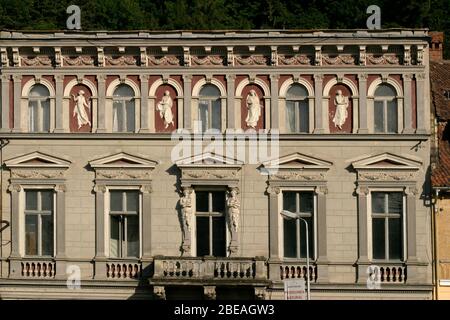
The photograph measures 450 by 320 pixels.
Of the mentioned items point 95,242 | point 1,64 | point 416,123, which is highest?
point 1,64

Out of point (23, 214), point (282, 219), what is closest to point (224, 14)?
point (23, 214)

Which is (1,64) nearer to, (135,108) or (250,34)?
(135,108)

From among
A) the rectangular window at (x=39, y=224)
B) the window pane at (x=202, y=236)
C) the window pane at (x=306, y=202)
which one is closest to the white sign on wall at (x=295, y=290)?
the window pane at (x=306, y=202)

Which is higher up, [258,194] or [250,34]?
[250,34]

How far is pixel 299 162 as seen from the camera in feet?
108

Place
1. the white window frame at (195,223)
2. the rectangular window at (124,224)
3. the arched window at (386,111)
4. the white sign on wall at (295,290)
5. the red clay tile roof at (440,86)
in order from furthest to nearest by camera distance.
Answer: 1. the red clay tile roof at (440,86)
2. the rectangular window at (124,224)
3. the arched window at (386,111)
4. the white window frame at (195,223)
5. the white sign on wall at (295,290)

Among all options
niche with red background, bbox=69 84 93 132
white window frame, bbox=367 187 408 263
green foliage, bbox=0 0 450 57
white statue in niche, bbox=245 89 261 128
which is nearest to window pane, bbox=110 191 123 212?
niche with red background, bbox=69 84 93 132

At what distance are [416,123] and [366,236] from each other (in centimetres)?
376

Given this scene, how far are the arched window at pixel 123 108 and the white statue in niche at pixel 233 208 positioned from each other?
387 centimetres

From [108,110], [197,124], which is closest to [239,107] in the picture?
[197,124]

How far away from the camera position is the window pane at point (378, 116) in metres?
Result: 33.1

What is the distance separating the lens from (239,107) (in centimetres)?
3334

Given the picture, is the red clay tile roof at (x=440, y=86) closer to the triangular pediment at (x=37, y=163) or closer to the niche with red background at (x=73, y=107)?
the niche with red background at (x=73, y=107)

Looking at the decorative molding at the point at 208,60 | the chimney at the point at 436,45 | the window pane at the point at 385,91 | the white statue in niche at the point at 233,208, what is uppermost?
the chimney at the point at 436,45
